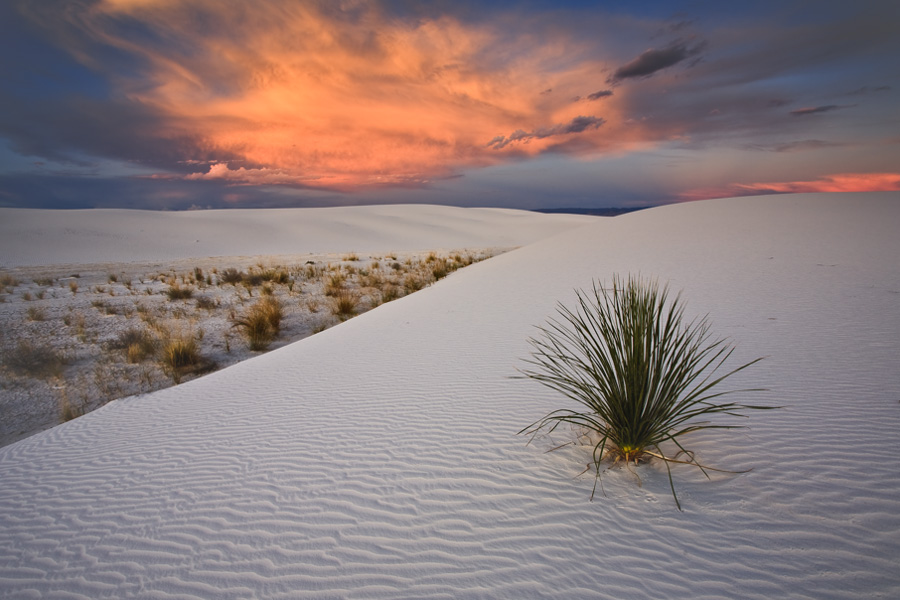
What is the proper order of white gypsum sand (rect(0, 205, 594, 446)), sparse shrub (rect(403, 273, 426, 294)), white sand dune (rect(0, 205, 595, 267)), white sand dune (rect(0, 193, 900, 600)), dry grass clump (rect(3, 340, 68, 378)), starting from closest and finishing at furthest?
white sand dune (rect(0, 193, 900, 600)) → white gypsum sand (rect(0, 205, 594, 446)) → dry grass clump (rect(3, 340, 68, 378)) → sparse shrub (rect(403, 273, 426, 294)) → white sand dune (rect(0, 205, 595, 267))

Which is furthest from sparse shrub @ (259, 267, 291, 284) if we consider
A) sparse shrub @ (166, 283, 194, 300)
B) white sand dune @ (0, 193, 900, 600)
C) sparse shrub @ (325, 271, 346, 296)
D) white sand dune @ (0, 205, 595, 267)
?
white sand dune @ (0, 205, 595, 267)

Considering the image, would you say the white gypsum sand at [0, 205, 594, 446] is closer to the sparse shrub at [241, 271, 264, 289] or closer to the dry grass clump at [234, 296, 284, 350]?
the dry grass clump at [234, 296, 284, 350]

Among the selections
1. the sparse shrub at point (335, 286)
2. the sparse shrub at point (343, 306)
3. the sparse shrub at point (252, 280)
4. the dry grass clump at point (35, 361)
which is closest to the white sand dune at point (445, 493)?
the dry grass clump at point (35, 361)

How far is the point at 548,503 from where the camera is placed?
2.52 meters

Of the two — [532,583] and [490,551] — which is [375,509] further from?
[532,583]

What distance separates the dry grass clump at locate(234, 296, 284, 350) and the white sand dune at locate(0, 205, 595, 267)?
21593 millimetres

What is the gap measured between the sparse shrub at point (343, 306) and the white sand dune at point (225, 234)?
20805 mm

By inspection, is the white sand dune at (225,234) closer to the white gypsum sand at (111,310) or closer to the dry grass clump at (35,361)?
the white gypsum sand at (111,310)

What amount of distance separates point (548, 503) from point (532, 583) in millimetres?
562

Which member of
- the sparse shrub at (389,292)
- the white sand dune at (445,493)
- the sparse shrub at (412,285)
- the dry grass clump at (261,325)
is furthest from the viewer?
the sparse shrub at (412,285)

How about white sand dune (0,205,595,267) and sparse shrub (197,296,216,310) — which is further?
white sand dune (0,205,595,267)

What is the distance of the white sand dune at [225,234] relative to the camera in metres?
28.5

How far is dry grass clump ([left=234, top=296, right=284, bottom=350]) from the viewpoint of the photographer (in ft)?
28.2

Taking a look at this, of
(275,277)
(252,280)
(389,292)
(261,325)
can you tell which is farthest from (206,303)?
(389,292)
